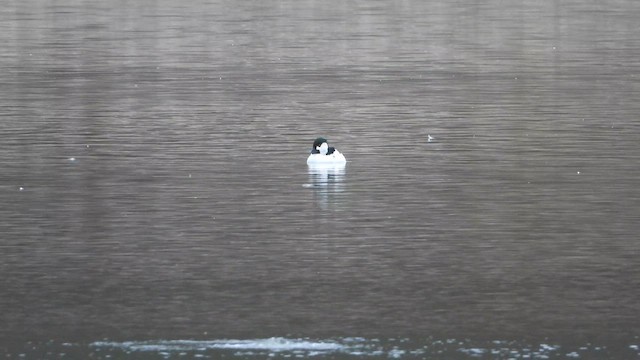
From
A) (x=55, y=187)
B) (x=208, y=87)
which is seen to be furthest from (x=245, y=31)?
(x=55, y=187)

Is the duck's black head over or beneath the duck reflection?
over

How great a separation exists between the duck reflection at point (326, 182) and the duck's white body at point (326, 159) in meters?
0.04

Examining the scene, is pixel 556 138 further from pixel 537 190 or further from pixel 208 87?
pixel 208 87

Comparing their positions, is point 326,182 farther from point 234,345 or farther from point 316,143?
point 234,345

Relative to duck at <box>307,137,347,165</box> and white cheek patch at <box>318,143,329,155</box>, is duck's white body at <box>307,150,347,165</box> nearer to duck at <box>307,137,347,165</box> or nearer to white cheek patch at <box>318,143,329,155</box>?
duck at <box>307,137,347,165</box>

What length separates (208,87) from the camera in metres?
26.7

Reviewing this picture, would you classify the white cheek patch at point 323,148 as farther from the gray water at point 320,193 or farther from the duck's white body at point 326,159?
the gray water at point 320,193

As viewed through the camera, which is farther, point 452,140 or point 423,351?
point 452,140

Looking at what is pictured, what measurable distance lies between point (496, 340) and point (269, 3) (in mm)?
35002

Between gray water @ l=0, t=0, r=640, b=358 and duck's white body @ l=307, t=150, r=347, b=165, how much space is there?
0.70ft

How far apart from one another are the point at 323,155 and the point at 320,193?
1.87 m

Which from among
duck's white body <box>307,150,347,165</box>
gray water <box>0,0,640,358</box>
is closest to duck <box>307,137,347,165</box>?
duck's white body <box>307,150,347,165</box>

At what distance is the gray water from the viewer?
10969 mm

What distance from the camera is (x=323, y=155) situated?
60.1 feet
